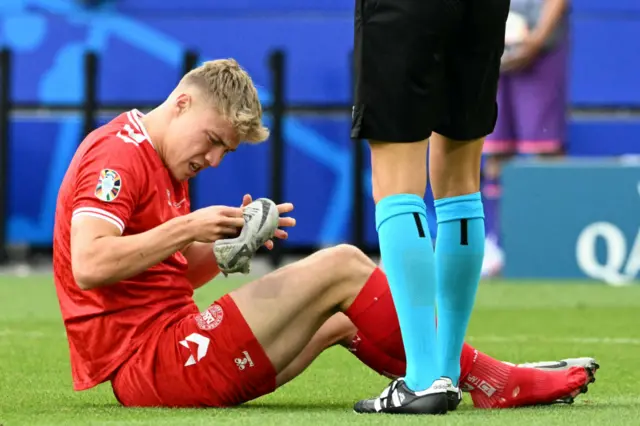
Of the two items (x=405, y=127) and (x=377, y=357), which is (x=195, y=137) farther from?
(x=377, y=357)

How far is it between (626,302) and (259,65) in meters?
5.03

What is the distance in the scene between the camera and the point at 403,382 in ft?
13.2

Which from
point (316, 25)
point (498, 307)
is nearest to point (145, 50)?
point (316, 25)

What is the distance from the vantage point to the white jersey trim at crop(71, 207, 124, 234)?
3.96 m

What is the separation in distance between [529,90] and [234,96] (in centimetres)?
655

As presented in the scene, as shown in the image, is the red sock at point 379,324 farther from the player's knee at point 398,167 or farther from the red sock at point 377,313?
the player's knee at point 398,167

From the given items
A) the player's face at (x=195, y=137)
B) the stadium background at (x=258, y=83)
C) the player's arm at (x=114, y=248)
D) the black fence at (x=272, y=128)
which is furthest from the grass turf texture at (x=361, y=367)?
the stadium background at (x=258, y=83)

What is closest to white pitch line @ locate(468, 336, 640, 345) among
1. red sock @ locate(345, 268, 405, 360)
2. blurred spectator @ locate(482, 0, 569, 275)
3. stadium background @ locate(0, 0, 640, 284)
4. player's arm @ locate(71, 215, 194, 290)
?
red sock @ locate(345, 268, 405, 360)

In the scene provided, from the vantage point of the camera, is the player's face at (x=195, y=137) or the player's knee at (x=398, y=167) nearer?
the player's knee at (x=398, y=167)

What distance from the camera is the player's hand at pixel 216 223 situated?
3.97 metres

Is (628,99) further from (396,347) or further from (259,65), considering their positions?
(396,347)

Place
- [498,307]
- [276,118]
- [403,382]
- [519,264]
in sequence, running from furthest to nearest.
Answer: [276,118] → [519,264] → [498,307] → [403,382]

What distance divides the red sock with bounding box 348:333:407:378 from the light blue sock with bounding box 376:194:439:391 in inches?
9.8

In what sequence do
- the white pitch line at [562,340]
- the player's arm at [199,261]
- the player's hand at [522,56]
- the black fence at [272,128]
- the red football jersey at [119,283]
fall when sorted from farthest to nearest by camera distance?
the black fence at [272,128] < the player's hand at [522,56] < the white pitch line at [562,340] < the player's arm at [199,261] < the red football jersey at [119,283]
